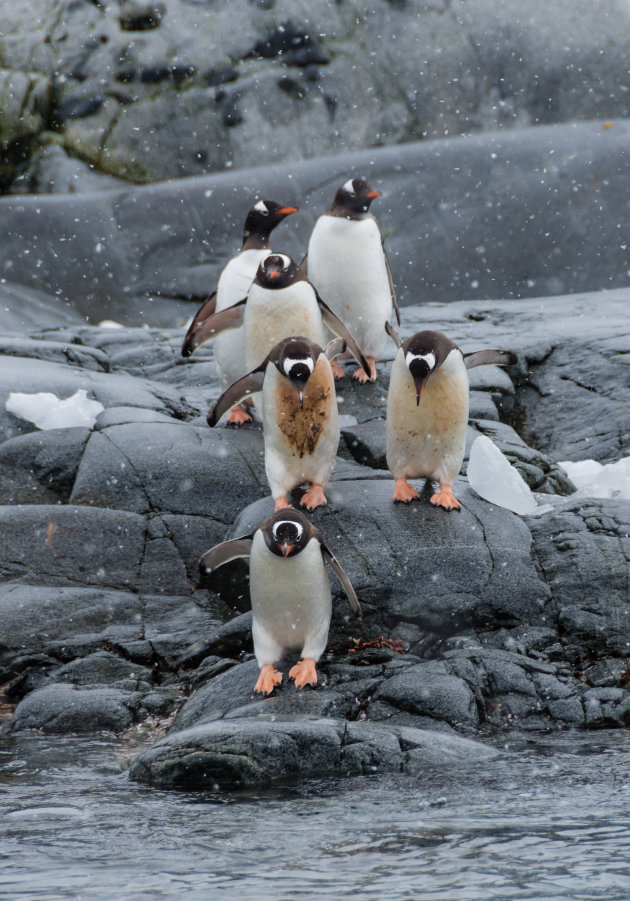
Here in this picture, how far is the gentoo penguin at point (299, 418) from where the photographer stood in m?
4.67

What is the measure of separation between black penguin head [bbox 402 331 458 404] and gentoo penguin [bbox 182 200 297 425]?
6.07 ft

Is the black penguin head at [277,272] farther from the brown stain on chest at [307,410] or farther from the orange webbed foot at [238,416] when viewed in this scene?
the orange webbed foot at [238,416]

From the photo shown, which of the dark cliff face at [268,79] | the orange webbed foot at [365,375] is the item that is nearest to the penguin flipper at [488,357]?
the orange webbed foot at [365,375]

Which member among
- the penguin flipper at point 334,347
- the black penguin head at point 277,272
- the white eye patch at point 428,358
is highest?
the black penguin head at point 277,272

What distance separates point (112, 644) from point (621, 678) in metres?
2.45

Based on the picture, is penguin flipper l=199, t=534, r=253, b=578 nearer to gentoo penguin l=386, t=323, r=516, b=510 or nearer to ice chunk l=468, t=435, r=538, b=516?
gentoo penguin l=386, t=323, r=516, b=510

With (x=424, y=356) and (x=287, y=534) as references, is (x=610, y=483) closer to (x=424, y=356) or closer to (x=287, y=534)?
(x=424, y=356)

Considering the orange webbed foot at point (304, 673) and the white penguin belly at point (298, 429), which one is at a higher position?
the white penguin belly at point (298, 429)

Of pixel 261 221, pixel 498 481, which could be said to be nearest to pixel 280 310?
pixel 261 221

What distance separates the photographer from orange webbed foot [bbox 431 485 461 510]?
4902mm

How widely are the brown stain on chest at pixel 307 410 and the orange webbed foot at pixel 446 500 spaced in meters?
0.68

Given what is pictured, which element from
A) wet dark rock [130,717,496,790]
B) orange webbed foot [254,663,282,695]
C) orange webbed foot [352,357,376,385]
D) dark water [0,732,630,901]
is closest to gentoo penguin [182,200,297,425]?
orange webbed foot [352,357,376,385]

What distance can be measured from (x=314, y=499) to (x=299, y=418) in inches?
17.1

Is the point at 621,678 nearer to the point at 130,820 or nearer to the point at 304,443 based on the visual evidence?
the point at 304,443
